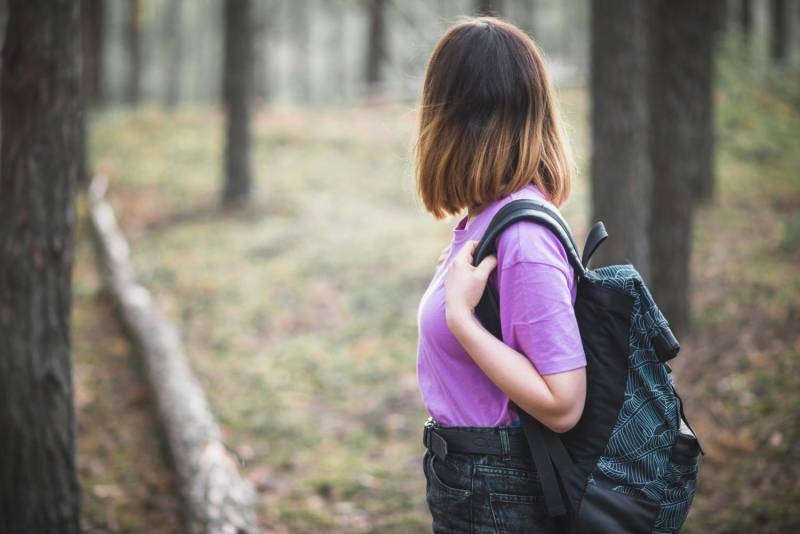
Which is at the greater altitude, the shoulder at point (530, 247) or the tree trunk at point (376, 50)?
the tree trunk at point (376, 50)

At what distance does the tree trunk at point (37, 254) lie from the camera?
3760 mm

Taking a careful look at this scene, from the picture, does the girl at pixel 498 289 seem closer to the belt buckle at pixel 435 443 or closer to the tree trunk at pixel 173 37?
the belt buckle at pixel 435 443

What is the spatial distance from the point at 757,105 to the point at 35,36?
892cm

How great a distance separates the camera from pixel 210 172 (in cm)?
1733

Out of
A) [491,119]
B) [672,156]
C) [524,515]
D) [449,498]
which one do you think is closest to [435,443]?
[449,498]

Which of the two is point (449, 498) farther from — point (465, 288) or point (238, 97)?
point (238, 97)

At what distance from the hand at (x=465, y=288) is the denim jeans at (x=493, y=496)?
44cm

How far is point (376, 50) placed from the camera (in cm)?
2559

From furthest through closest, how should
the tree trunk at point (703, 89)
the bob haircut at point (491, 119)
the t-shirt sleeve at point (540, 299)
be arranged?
the tree trunk at point (703, 89) < the bob haircut at point (491, 119) < the t-shirt sleeve at point (540, 299)

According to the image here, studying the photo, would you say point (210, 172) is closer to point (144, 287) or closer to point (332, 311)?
point (144, 287)

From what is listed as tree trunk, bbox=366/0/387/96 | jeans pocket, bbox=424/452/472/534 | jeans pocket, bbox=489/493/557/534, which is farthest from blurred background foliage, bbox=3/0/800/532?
tree trunk, bbox=366/0/387/96

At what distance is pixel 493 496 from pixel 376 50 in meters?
25.3

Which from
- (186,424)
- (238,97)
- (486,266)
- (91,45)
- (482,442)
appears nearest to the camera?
(486,266)

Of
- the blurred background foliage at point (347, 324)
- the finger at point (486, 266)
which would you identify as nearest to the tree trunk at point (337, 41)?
the blurred background foliage at point (347, 324)
